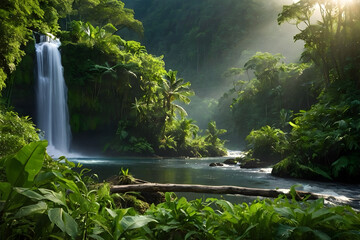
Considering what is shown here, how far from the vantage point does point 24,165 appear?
1.28m

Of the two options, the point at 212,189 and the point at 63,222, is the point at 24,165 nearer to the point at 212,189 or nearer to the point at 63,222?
the point at 63,222

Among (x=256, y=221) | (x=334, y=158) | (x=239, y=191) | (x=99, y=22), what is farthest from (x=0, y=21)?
(x=99, y=22)

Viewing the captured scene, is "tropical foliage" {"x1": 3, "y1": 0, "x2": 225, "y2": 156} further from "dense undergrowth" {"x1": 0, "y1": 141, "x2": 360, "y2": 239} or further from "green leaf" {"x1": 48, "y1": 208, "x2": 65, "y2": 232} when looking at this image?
"green leaf" {"x1": 48, "y1": 208, "x2": 65, "y2": 232}

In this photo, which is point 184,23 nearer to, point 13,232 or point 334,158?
point 334,158

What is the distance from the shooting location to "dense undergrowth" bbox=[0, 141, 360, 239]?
1.12m

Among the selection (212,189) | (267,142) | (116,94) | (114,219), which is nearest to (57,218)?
(114,219)

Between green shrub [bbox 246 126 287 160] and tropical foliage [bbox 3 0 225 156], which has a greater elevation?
tropical foliage [bbox 3 0 225 156]

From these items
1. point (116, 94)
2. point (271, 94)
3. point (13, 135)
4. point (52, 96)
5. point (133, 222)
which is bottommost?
point (133, 222)

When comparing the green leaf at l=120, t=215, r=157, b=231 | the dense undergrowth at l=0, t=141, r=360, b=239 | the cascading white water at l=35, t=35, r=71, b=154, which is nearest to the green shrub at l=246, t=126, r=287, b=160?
the dense undergrowth at l=0, t=141, r=360, b=239

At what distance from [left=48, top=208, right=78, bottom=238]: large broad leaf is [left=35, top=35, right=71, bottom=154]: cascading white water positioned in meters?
25.6

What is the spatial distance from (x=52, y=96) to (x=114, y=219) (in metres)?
26.9

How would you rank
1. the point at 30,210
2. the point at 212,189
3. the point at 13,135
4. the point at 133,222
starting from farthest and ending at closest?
the point at 13,135
the point at 212,189
the point at 133,222
the point at 30,210

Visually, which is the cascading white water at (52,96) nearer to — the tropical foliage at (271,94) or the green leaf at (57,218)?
the tropical foliage at (271,94)

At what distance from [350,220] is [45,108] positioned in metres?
26.9
